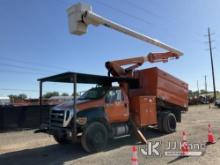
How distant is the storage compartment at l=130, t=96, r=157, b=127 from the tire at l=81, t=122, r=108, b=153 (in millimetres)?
2284

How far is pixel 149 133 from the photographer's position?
14.2 meters

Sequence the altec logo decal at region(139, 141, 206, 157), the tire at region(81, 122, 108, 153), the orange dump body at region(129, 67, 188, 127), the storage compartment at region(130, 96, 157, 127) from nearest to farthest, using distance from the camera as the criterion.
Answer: the altec logo decal at region(139, 141, 206, 157) → the tire at region(81, 122, 108, 153) → the storage compartment at region(130, 96, 157, 127) → the orange dump body at region(129, 67, 188, 127)

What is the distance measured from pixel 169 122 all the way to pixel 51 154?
648 centimetres

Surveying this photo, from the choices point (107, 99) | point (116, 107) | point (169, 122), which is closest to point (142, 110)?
point (116, 107)

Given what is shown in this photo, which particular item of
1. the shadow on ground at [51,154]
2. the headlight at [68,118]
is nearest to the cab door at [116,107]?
the shadow on ground at [51,154]

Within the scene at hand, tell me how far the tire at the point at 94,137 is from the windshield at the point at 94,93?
4.15 feet

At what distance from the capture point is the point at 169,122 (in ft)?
46.3

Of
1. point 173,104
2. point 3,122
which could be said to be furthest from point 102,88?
point 3,122

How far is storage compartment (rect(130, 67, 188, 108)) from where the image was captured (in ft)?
44.9

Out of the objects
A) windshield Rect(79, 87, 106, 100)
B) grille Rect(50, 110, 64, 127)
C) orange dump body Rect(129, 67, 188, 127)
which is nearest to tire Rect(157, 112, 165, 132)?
orange dump body Rect(129, 67, 188, 127)

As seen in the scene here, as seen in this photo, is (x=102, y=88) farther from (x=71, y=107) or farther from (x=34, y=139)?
(x=34, y=139)

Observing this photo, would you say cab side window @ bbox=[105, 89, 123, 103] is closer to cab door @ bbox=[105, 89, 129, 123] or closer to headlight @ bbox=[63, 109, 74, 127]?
cab door @ bbox=[105, 89, 129, 123]

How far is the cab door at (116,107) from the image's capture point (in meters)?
11.1

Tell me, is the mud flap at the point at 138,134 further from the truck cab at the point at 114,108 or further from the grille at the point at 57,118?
the grille at the point at 57,118
